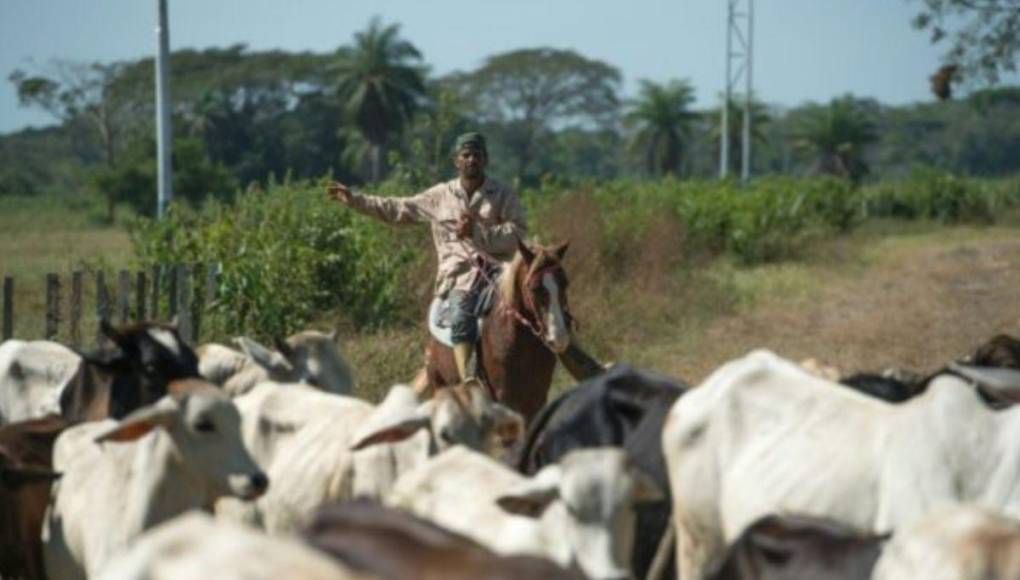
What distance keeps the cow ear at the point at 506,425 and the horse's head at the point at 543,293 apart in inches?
111

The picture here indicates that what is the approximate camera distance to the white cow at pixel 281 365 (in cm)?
913

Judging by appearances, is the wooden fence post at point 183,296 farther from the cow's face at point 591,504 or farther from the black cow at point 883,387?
the cow's face at point 591,504

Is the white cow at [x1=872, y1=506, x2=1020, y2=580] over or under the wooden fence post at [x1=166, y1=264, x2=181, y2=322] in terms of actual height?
over

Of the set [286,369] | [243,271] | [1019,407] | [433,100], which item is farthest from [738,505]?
[433,100]

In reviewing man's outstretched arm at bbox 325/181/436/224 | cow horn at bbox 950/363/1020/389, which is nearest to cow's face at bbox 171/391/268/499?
cow horn at bbox 950/363/1020/389

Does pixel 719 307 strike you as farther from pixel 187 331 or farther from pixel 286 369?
pixel 286 369

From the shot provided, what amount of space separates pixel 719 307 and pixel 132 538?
1754 cm

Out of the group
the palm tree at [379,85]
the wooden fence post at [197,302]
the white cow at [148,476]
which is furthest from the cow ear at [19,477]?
the palm tree at [379,85]

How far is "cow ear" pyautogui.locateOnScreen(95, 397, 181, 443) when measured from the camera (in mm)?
6883

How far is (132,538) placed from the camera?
7.11 meters

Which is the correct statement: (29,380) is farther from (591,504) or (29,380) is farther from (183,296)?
(183,296)

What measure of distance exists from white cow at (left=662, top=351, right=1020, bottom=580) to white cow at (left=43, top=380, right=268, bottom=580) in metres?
1.54

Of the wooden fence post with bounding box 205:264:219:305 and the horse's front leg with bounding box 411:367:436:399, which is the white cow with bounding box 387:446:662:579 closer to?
the horse's front leg with bounding box 411:367:436:399

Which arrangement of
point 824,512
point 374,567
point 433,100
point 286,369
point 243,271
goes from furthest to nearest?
point 433,100 → point 243,271 → point 286,369 → point 824,512 → point 374,567
